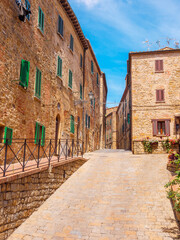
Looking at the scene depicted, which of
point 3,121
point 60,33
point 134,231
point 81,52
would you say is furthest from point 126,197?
point 81,52

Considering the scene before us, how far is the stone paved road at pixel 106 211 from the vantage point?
7.10 metres

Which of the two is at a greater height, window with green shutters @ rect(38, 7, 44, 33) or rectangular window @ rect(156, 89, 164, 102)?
window with green shutters @ rect(38, 7, 44, 33)

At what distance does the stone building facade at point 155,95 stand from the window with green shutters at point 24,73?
1205 cm

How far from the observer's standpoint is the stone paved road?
23.3 ft

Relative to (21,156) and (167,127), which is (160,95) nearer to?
(167,127)

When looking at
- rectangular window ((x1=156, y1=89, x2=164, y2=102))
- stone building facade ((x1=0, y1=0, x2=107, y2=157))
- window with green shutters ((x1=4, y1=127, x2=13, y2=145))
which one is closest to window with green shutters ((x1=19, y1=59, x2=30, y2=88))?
stone building facade ((x1=0, y1=0, x2=107, y2=157))

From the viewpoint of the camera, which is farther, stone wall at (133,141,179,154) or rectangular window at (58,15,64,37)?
stone wall at (133,141,179,154)

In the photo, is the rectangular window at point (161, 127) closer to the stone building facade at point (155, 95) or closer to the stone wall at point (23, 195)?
the stone building facade at point (155, 95)

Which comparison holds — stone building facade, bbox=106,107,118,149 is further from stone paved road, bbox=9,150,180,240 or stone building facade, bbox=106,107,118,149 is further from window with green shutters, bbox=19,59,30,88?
window with green shutters, bbox=19,59,30,88

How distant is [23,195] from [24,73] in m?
6.19

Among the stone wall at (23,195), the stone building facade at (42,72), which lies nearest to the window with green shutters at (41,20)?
the stone building facade at (42,72)

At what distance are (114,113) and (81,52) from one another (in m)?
25.0

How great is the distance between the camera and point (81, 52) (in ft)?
74.9

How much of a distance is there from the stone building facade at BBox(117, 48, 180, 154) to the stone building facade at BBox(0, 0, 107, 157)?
195 inches
